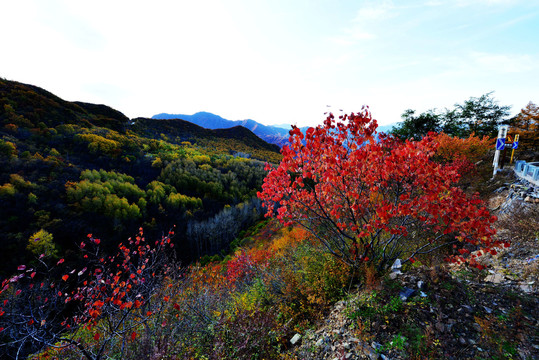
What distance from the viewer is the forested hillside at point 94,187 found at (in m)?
20.1

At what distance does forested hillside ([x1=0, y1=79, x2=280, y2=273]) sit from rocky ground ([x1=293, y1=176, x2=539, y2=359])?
1947 cm

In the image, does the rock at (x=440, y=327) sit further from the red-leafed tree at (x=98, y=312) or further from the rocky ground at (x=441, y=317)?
the red-leafed tree at (x=98, y=312)

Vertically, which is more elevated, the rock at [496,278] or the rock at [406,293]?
the rock at [496,278]

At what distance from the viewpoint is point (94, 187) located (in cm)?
2462

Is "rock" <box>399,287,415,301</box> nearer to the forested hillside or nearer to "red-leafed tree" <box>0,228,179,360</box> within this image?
"red-leafed tree" <box>0,228,179,360</box>

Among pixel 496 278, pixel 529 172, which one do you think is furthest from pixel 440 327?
pixel 529 172

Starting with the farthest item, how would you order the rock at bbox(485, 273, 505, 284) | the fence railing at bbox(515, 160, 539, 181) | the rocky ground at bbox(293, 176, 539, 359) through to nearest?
the fence railing at bbox(515, 160, 539, 181)
the rock at bbox(485, 273, 505, 284)
the rocky ground at bbox(293, 176, 539, 359)

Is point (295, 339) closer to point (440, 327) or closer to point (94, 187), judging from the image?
point (440, 327)

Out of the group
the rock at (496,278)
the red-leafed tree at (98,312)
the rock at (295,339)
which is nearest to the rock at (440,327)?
the rock at (496,278)

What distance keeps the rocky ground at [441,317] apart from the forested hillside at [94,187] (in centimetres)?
1947

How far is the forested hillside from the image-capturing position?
2009 cm

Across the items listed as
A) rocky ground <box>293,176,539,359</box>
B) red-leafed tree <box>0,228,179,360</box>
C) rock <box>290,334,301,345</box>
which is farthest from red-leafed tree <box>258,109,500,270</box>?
red-leafed tree <box>0,228,179,360</box>

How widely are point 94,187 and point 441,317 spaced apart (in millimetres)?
32677

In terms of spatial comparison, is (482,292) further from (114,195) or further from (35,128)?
(35,128)
